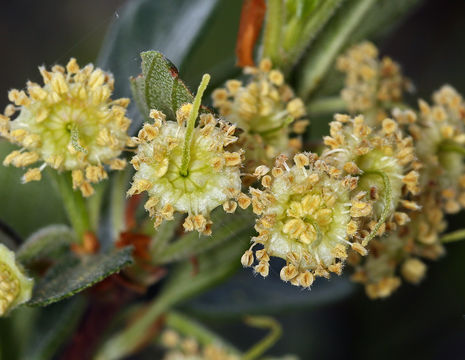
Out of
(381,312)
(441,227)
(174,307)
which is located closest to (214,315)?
(174,307)

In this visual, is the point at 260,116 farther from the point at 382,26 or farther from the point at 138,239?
the point at 382,26

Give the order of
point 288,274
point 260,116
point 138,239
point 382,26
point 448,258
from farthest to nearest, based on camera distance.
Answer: point 448,258 → point 382,26 → point 138,239 → point 260,116 → point 288,274

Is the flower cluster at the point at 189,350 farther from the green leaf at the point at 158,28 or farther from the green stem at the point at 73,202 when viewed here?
the green leaf at the point at 158,28

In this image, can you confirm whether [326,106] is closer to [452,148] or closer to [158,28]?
[452,148]

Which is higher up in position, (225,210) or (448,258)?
(225,210)

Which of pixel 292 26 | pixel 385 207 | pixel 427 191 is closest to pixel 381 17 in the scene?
pixel 292 26

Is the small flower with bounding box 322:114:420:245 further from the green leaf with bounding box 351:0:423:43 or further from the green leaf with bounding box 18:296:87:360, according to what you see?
the green leaf with bounding box 18:296:87:360
